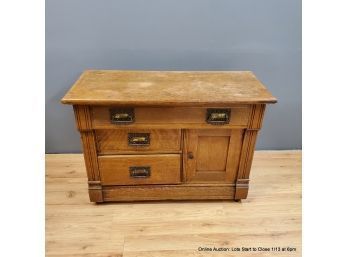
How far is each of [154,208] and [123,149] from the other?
1.25 ft

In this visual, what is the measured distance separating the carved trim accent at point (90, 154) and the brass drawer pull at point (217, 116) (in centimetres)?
56

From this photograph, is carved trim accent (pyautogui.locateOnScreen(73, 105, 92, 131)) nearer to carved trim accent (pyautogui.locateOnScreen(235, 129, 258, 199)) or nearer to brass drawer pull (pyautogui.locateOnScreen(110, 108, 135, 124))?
brass drawer pull (pyautogui.locateOnScreen(110, 108, 135, 124))

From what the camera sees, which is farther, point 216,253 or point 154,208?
point 154,208

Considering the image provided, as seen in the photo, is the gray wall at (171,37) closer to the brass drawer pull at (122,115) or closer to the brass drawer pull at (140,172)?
the brass drawer pull at (122,115)

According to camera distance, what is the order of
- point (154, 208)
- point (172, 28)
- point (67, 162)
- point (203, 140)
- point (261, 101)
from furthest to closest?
point (67, 162)
point (172, 28)
point (154, 208)
point (203, 140)
point (261, 101)

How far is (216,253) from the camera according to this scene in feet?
4.58

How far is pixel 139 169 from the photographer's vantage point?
1577 millimetres

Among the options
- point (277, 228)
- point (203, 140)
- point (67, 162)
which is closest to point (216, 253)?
point (277, 228)

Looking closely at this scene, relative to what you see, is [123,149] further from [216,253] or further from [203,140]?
[216,253]

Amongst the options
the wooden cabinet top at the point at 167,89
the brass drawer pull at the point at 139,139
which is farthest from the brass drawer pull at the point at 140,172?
the wooden cabinet top at the point at 167,89

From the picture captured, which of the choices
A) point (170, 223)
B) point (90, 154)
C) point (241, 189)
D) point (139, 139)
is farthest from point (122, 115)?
point (241, 189)

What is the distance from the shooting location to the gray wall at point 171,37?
1757mm

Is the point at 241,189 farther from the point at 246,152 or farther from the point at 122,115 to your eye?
the point at 122,115

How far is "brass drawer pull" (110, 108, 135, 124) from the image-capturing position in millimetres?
1403
